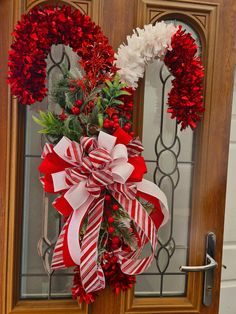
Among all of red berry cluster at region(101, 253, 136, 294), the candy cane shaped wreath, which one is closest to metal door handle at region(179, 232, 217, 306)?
red berry cluster at region(101, 253, 136, 294)

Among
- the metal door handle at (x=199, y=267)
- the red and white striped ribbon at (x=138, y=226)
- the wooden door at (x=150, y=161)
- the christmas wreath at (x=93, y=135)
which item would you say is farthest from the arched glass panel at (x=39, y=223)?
the metal door handle at (x=199, y=267)

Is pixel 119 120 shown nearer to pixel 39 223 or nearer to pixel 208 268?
pixel 39 223

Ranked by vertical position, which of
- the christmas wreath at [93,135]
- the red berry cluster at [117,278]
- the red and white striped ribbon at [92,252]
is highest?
the christmas wreath at [93,135]

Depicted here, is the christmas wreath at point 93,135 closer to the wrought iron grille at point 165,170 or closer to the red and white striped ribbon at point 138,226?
the red and white striped ribbon at point 138,226

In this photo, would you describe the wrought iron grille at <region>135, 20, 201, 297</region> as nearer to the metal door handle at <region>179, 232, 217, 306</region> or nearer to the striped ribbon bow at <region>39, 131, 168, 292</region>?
the metal door handle at <region>179, 232, 217, 306</region>

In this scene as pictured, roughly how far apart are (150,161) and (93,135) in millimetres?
260

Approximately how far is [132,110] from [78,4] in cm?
33

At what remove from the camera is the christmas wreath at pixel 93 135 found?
84 cm

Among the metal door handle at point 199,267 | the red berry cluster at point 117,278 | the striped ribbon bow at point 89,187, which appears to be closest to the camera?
the striped ribbon bow at point 89,187

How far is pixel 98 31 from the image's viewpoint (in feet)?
2.93

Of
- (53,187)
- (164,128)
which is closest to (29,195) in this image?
(53,187)

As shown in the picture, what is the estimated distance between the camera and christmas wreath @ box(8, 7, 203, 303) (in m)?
0.84

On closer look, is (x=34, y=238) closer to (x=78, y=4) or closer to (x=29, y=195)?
(x=29, y=195)

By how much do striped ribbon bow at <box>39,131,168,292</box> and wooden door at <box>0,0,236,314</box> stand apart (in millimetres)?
193
